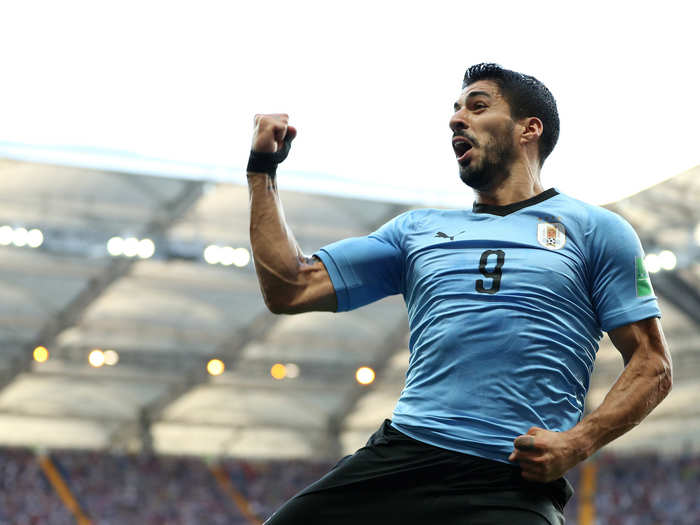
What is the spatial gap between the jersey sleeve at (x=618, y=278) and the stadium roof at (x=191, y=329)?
1861 cm

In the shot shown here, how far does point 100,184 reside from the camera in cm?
2050

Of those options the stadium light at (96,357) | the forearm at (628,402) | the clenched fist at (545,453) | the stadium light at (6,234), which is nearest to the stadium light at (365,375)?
the stadium light at (96,357)

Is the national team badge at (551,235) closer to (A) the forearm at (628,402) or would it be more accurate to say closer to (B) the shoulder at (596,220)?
(B) the shoulder at (596,220)

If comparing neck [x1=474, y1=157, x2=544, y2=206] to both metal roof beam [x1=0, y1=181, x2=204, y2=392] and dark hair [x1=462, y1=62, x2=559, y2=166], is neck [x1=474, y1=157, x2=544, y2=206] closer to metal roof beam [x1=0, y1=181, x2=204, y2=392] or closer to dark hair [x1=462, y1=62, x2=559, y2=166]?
dark hair [x1=462, y1=62, x2=559, y2=166]

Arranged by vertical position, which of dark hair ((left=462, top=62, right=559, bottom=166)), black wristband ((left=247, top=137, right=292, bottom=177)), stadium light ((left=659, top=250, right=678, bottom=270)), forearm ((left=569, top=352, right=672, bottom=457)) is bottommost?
stadium light ((left=659, top=250, right=678, bottom=270))

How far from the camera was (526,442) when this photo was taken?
2.08 meters

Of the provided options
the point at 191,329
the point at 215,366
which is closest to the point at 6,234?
the point at 191,329

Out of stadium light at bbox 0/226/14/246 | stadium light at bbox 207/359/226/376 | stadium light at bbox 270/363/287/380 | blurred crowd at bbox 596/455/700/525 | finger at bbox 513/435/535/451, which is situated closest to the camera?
finger at bbox 513/435/535/451

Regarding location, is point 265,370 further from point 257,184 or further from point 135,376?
point 257,184

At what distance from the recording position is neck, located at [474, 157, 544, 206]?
2559 mm

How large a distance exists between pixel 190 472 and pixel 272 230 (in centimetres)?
2955

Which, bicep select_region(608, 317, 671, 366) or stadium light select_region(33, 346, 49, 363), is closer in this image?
bicep select_region(608, 317, 671, 366)

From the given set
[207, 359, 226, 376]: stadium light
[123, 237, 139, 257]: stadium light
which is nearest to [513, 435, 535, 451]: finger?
[123, 237, 139, 257]: stadium light

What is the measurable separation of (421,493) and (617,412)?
1.53 feet
